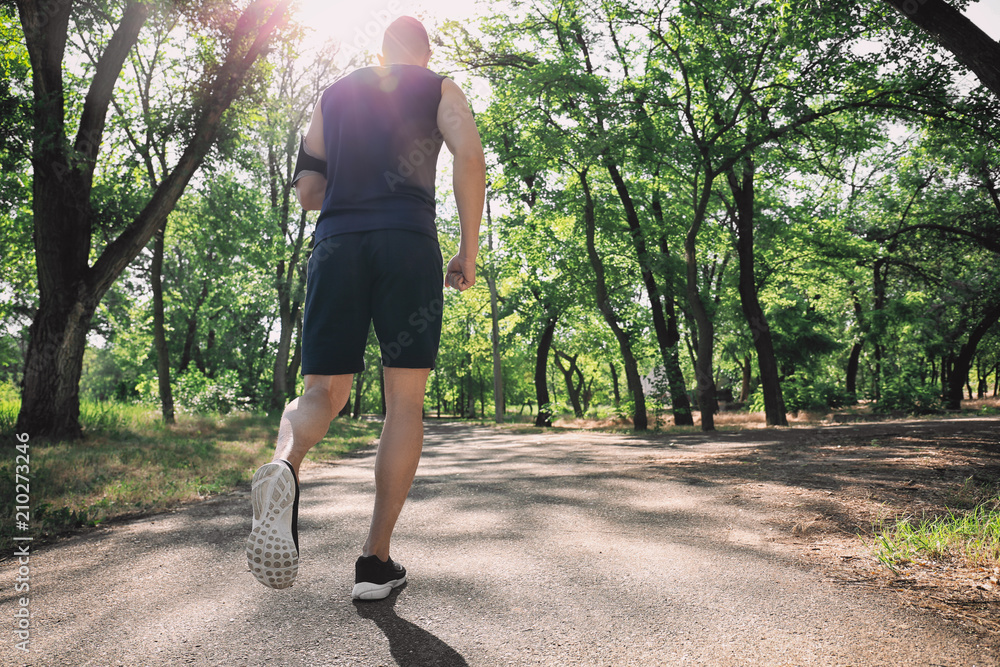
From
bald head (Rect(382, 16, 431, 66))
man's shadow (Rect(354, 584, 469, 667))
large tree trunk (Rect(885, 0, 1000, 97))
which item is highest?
large tree trunk (Rect(885, 0, 1000, 97))

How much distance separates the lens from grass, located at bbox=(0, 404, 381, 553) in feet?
12.9

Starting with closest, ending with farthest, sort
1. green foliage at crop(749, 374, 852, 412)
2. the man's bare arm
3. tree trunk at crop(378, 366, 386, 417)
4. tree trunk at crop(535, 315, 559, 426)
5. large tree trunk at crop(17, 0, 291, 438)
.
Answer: the man's bare arm < tree trunk at crop(378, 366, 386, 417) < large tree trunk at crop(17, 0, 291, 438) < green foliage at crop(749, 374, 852, 412) < tree trunk at crop(535, 315, 559, 426)

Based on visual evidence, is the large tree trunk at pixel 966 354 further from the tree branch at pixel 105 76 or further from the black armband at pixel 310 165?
the tree branch at pixel 105 76

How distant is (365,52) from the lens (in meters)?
18.7

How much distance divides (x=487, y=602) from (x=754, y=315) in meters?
14.5

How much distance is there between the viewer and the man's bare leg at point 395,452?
219cm

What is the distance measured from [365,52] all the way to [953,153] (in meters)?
17.6

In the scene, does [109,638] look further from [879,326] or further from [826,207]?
[879,326]

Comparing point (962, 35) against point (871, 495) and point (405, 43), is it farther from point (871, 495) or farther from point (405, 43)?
point (405, 43)

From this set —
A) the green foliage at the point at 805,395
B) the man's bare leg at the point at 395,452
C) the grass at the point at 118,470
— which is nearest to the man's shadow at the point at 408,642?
the man's bare leg at the point at 395,452

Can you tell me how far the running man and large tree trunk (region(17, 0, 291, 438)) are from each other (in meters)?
6.77

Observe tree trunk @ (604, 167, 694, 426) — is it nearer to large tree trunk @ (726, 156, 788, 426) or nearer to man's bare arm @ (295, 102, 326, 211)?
large tree trunk @ (726, 156, 788, 426)

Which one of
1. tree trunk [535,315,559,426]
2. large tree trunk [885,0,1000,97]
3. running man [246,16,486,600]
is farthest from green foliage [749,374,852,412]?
running man [246,16,486,600]

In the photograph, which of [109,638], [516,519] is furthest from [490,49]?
[109,638]
